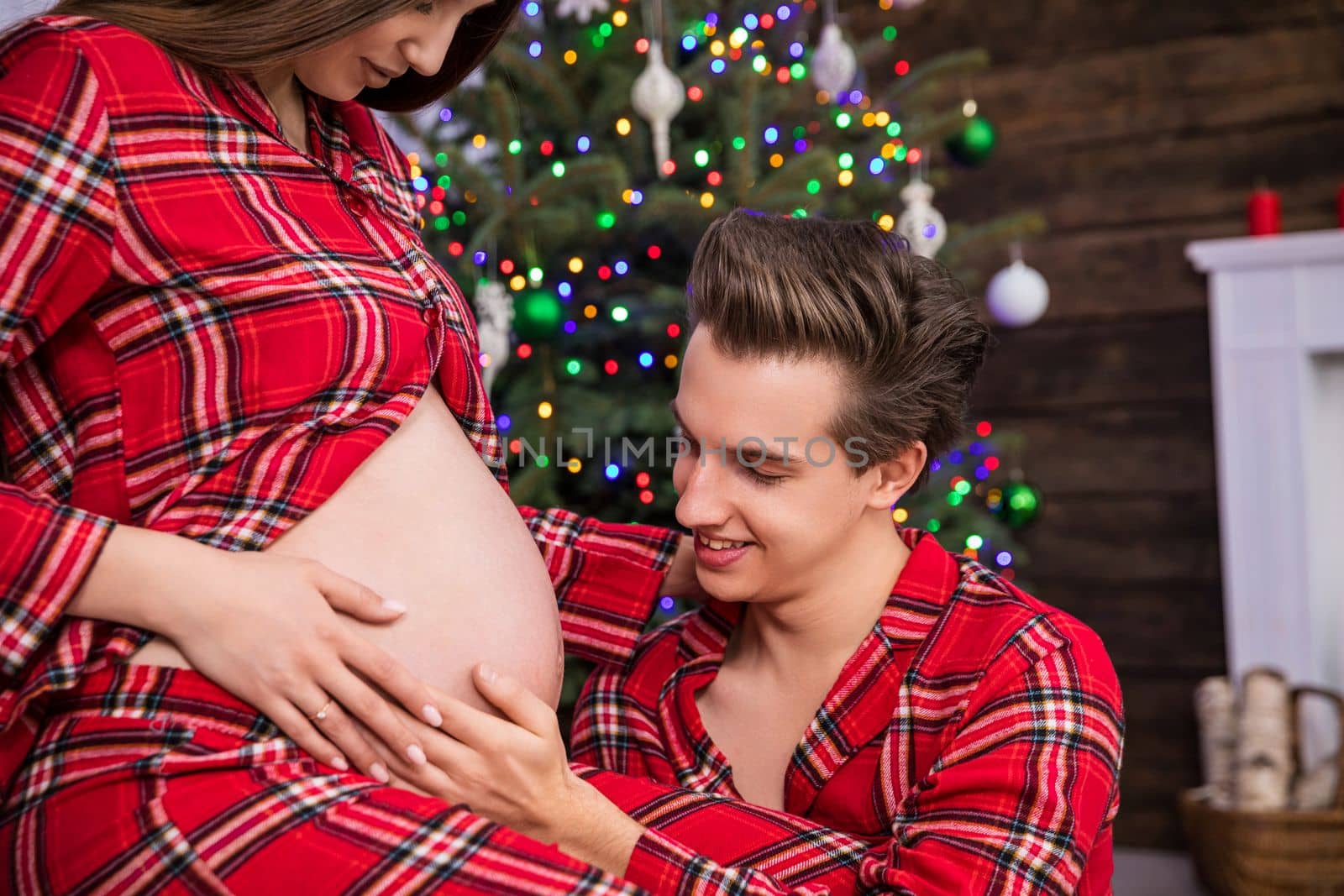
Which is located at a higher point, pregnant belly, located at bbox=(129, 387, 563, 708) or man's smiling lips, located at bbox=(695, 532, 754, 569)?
pregnant belly, located at bbox=(129, 387, 563, 708)

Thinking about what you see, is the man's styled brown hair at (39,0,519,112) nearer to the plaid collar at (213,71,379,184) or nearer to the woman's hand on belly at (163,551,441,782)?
the plaid collar at (213,71,379,184)

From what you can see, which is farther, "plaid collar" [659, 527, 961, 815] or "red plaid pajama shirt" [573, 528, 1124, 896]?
"plaid collar" [659, 527, 961, 815]

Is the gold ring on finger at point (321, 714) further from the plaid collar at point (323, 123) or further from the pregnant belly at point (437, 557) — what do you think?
the plaid collar at point (323, 123)

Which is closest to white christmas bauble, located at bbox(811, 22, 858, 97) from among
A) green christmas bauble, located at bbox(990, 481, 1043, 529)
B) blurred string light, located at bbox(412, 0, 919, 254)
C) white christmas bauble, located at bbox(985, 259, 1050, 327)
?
blurred string light, located at bbox(412, 0, 919, 254)

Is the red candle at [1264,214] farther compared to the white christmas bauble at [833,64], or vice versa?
the red candle at [1264,214]

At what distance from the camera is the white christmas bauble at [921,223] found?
240 centimetres

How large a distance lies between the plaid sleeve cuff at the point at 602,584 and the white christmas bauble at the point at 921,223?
1.29 m

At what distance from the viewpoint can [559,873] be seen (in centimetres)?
77

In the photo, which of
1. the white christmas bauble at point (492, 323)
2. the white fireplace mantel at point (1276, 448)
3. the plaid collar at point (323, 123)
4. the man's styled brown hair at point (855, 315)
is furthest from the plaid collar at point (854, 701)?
the white fireplace mantel at point (1276, 448)

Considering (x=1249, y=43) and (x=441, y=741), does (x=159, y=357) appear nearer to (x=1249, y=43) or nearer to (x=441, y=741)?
(x=441, y=741)

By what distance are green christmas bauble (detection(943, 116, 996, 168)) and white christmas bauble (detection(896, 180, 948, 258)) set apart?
0.24m

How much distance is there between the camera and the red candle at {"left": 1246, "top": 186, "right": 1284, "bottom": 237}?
10.0 feet

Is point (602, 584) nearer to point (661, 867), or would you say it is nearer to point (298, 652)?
point (661, 867)

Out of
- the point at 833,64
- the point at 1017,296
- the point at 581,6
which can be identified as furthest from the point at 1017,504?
the point at 581,6
